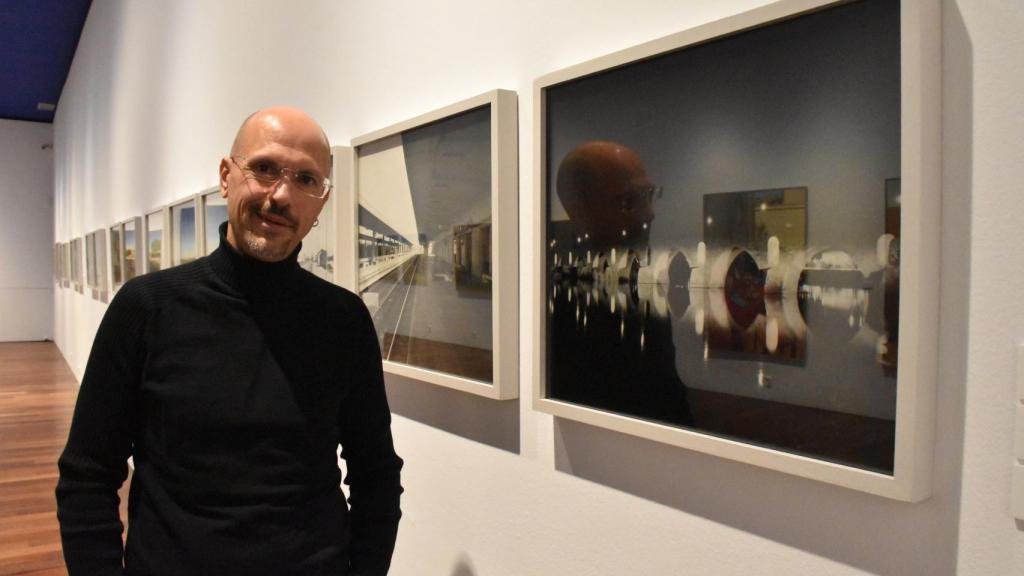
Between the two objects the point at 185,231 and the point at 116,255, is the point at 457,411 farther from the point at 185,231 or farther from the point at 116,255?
the point at 116,255

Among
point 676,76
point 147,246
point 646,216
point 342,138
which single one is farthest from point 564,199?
point 147,246

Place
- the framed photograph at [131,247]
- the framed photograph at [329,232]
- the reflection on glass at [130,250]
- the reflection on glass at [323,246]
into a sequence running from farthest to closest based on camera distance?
the reflection on glass at [130,250] → the framed photograph at [131,247] → the reflection on glass at [323,246] → the framed photograph at [329,232]

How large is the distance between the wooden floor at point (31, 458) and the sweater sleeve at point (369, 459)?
11.0 feet

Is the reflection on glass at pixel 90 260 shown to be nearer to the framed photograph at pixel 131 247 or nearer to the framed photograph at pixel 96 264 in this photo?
the framed photograph at pixel 96 264

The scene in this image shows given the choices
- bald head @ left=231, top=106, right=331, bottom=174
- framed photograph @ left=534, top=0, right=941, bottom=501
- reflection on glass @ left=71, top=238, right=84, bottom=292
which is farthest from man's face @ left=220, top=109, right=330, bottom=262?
reflection on glass @ left=71, top=238, right=84, bottom=292

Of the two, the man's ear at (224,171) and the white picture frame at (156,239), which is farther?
the white picture frame at (156,239)

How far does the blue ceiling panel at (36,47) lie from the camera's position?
9.16 meters

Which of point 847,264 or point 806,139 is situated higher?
point 806,139

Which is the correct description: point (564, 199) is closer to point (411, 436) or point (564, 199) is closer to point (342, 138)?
point (411, 436)

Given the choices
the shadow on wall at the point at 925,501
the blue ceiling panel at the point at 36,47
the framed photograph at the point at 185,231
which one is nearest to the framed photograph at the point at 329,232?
the framed photograph at the point at 185,231

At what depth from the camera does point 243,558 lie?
4.82ft

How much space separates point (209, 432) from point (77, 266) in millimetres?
10672

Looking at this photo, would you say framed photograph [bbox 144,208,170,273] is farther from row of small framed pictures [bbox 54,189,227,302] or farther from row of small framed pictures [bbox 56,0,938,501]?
row of small framed pictures [bbox 56,0,938,501]

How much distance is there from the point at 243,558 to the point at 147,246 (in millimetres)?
4745
